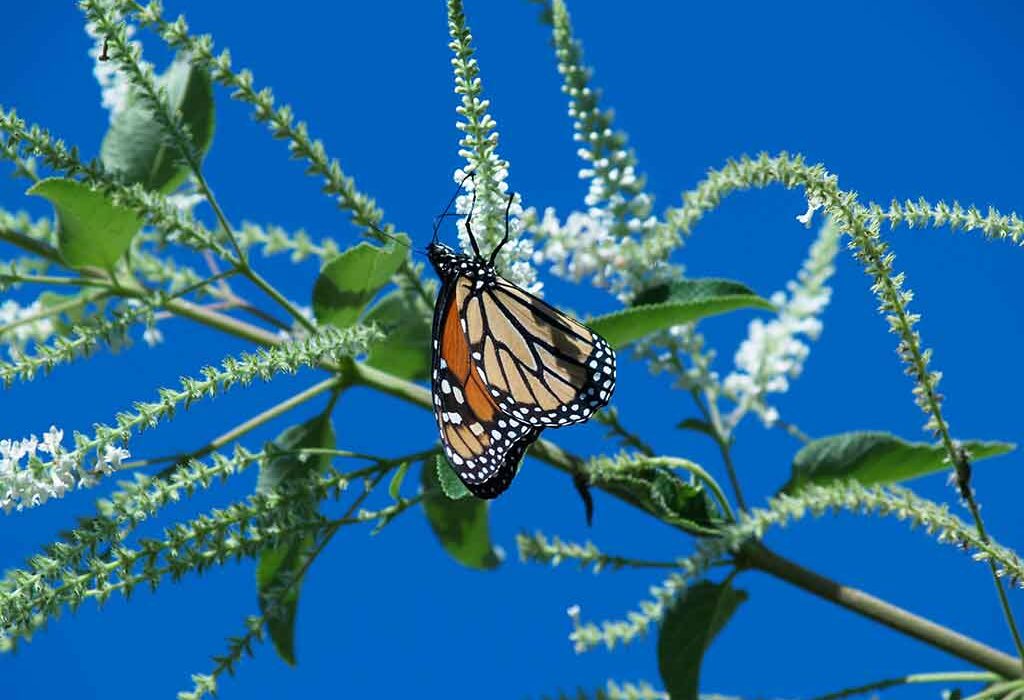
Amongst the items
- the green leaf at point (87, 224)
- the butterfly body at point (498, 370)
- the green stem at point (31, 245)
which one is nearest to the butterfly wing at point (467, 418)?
the butterfly body at point (498, 370)

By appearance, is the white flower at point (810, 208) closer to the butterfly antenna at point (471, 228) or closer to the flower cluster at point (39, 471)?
the butterfly antenna at point (471, 228)

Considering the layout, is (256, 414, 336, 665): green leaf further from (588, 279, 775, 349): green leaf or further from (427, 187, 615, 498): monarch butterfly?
(588, 279, 775, 349): green leaf

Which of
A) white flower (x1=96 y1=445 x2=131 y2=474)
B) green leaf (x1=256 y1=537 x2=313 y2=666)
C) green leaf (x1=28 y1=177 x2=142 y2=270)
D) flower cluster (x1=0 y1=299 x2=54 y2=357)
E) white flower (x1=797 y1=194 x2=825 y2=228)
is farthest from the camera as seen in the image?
flower cluster (x1=0 y1=299 x2=54 y2=357)

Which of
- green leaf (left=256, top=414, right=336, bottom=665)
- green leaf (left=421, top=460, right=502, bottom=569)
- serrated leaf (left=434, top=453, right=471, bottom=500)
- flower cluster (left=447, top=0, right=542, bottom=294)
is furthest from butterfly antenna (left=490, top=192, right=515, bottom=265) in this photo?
green leaf (left=421, top=460, right=502, bottom=569)

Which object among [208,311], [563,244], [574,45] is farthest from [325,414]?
[574,45]

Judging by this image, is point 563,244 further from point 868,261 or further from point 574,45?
point 868,261

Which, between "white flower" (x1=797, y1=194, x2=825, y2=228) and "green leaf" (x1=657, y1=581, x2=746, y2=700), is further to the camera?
"green leaf" (x1=657, y1=581, x2=746, y2=700)

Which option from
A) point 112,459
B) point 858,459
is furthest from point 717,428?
point 112,459
